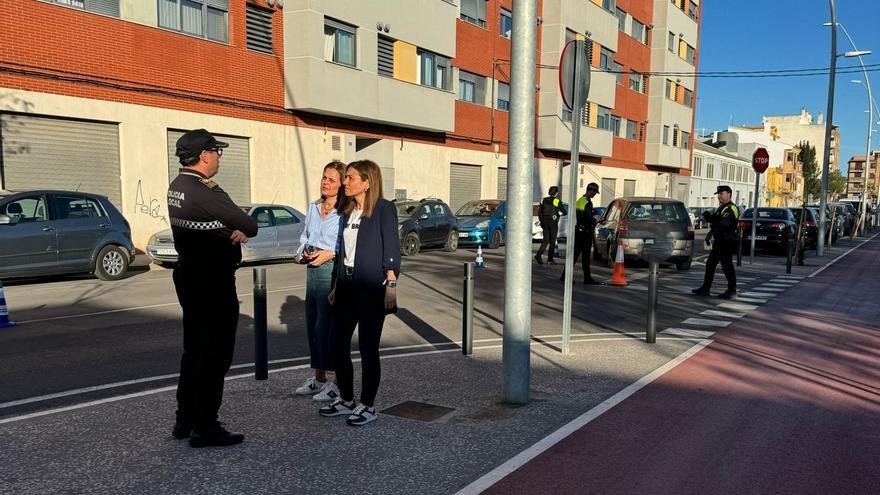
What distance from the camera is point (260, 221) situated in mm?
15148

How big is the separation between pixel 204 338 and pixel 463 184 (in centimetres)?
2547

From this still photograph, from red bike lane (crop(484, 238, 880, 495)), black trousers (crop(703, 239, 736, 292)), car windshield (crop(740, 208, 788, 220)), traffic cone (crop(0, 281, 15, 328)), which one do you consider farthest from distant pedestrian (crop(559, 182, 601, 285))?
car windshield (crop(740, 208, 788, 220))

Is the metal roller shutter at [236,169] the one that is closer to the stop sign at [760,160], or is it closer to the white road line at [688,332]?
the white road line at [688,332]

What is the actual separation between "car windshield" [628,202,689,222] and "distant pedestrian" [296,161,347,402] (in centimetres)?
1112

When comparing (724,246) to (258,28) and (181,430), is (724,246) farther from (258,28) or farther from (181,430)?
(258,28)

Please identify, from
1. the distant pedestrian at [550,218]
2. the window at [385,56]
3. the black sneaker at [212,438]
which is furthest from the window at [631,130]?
the black sneaker at [212,438]

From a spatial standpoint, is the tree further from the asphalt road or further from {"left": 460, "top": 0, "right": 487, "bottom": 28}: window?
the asphalt road

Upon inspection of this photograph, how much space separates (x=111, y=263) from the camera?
40.8ft

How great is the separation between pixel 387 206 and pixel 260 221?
11.1m

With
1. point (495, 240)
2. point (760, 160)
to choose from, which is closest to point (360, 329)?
point (760, 160)

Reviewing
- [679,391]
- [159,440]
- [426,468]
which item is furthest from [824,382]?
[159,440]

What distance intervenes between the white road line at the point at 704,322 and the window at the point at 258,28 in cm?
1521

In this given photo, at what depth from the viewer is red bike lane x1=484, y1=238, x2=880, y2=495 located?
384 centimetres

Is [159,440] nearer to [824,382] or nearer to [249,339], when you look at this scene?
[249,339]
